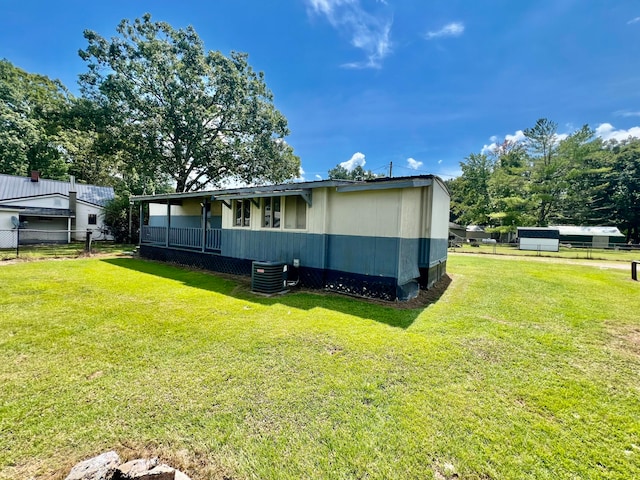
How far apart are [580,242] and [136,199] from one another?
1632 inches

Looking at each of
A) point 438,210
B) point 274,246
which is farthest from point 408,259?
point 274,246

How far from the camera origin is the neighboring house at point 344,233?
640 centimetres

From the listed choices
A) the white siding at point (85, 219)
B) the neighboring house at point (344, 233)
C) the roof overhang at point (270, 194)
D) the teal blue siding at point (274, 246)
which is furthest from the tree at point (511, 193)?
the white siding at point (85, 219)

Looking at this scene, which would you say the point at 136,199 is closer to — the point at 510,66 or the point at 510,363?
the point at 510,363

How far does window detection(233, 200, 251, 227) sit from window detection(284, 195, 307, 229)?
1.70 m

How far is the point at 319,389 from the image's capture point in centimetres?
285

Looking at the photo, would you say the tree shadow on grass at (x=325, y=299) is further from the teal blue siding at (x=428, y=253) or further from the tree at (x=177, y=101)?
the tree at (x=177, y=101)

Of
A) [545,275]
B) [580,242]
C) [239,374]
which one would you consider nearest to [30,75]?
[239,374]

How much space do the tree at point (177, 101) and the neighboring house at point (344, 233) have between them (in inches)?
483

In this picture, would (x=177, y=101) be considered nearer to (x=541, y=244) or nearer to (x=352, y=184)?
(x=352, y=184)

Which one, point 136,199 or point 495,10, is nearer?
point 495,10

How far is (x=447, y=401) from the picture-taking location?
2707 millimetres

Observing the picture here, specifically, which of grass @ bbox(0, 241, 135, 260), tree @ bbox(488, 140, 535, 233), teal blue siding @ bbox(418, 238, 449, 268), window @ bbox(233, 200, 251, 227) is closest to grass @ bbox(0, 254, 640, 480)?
teal blue siding @ bbox(418, 238, 449, 268)

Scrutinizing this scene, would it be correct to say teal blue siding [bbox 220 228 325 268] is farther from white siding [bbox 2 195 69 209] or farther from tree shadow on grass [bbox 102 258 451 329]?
white siding [bbox 2 195 69 209]
